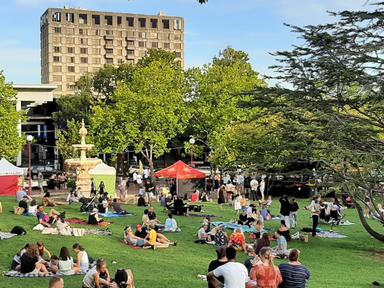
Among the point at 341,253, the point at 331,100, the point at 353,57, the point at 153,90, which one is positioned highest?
the point at 153,90

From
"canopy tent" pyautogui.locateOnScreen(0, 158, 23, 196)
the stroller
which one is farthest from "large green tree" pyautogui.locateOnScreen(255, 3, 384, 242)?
"canopy tent" pyautogui.locateOnScreen(0, 158, 23, 196)

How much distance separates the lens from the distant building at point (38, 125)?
255ft

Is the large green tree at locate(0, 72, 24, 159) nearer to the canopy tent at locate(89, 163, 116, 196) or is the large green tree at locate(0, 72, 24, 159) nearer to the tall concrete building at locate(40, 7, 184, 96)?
the canopy tent at locate(89, 163, 116, 196)

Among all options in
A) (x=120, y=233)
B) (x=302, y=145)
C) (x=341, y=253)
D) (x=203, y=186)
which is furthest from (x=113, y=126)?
(x=302, y=145)

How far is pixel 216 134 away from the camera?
158ft

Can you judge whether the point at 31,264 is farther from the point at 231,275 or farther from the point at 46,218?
the point at 46,218

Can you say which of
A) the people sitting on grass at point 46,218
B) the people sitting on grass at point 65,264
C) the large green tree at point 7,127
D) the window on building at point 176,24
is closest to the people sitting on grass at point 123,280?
the people sitting on grass at point 65,264

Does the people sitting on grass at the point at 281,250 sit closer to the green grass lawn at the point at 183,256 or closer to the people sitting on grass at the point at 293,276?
the green grass lawn at the point at 183,256

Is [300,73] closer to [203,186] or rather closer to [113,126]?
[203,186]

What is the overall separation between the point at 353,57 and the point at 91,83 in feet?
218

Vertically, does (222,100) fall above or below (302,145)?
above

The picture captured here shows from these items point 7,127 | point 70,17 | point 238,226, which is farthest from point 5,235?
point 70,17

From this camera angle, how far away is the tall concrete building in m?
126

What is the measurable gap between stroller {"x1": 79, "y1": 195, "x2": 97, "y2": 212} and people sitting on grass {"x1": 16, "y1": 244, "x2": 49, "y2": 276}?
38.3ft
